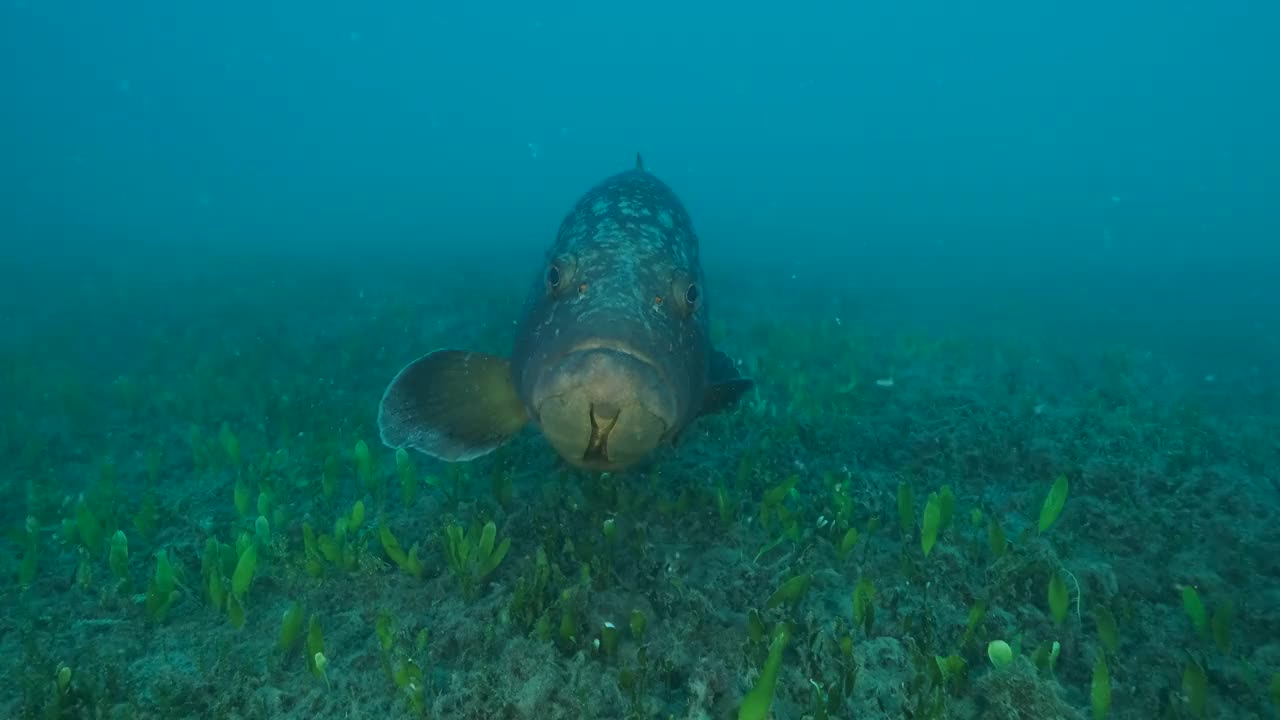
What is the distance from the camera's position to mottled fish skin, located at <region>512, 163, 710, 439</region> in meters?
3.74

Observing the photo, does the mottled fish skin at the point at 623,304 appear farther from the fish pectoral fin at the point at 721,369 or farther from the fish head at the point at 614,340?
the fish pectoral fin at the point at 721,369

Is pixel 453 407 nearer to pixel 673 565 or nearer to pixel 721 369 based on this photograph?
pixel 673 565

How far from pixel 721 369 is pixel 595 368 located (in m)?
2.05

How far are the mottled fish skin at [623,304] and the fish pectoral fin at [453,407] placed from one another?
0.22 meters

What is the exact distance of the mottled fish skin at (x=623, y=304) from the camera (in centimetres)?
374

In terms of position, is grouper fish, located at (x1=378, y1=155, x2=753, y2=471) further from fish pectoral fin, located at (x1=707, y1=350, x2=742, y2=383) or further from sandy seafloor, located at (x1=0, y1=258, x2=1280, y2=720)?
sandy seafloor, located at (x1=0, y1=258, x2=1280, y2=720)

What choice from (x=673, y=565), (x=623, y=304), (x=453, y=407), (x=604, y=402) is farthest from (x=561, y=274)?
(x=673, y=565)

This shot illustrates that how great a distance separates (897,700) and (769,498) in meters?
1.63

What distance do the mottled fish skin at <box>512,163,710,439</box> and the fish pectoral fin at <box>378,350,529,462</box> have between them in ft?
0.72

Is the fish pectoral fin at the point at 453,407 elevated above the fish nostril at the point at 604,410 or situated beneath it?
situated beneath

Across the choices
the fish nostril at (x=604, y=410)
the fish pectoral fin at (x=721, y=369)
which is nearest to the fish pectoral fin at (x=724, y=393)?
the fish pectoral fin at (x=721, y=369)

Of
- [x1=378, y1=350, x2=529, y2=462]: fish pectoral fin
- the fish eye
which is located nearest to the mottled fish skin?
the fish eye

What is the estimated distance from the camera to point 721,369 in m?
5.22

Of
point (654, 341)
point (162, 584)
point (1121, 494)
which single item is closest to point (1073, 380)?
point (1121, 494)
